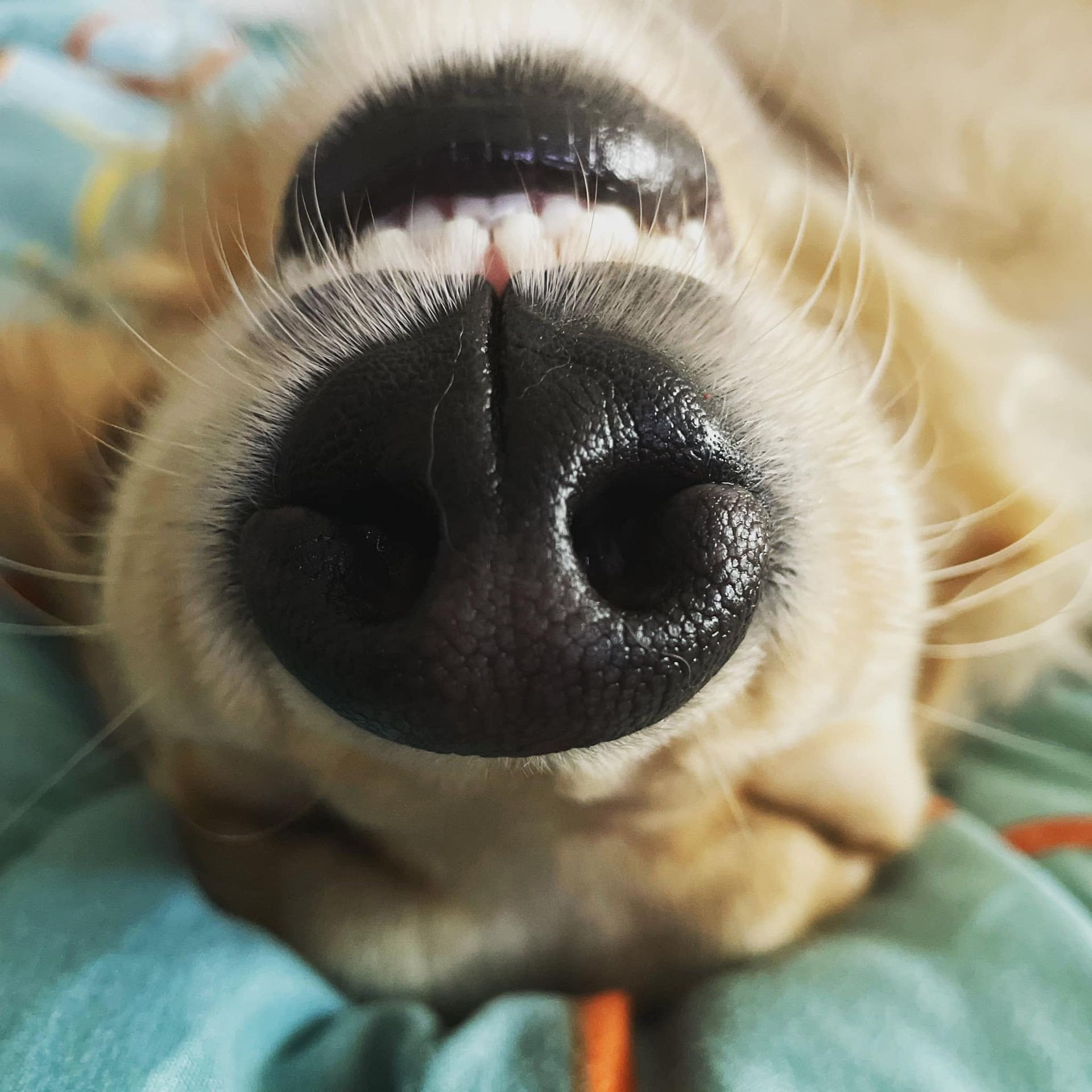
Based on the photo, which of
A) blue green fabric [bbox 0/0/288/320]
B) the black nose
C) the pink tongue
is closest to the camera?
the black nose

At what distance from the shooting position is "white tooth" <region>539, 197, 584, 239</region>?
0.67 meters

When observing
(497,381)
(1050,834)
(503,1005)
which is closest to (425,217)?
(497,381)

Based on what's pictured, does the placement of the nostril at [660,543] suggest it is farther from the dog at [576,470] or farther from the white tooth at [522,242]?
the white tooth at [522,242]

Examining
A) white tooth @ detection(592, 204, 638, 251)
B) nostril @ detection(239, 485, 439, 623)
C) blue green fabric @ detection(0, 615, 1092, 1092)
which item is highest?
white tooth @ detection(592, 204, 638, 251)

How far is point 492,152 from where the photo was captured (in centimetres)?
69

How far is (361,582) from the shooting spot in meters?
0.50

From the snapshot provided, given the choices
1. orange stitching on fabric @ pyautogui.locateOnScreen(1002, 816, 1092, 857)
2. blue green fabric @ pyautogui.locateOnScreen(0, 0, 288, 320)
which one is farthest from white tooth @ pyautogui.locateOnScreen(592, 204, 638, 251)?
orange stitching on fabric @ pyautogui.locateOnScreen(1002, 816, 1092, 857)

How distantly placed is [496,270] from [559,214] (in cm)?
10

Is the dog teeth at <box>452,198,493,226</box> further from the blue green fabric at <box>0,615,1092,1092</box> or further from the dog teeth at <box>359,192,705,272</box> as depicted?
the blue green fabric at <box>0,615,1092,1092</box>

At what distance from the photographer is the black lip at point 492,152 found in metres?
0.69

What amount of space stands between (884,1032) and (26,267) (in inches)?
50.8

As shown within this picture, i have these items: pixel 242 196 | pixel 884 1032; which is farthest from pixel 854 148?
pixel 884 1032

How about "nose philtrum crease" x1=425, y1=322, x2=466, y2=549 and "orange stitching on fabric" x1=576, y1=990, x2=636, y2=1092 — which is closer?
"nose philtrum crease" x1=425, y1=322, x2=466, y2=549

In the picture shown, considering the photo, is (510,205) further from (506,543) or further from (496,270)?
(506,543)
